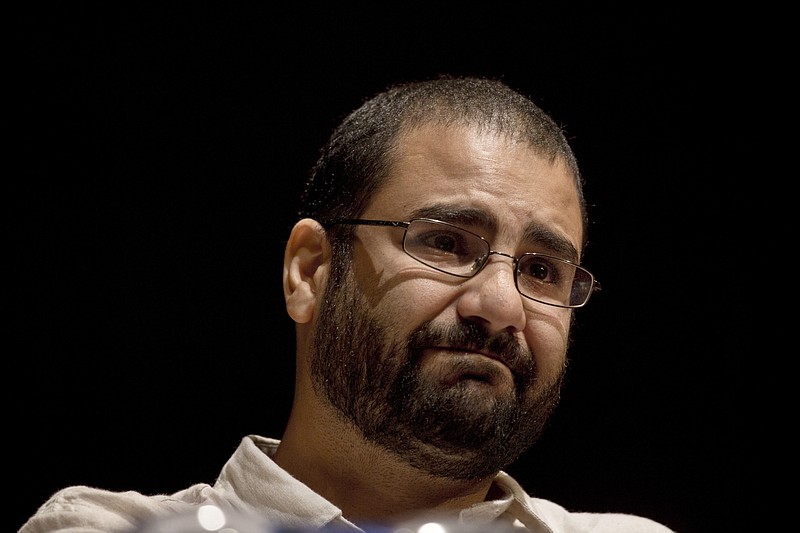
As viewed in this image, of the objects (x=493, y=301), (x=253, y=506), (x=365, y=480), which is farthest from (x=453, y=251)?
(x=253, y=506)

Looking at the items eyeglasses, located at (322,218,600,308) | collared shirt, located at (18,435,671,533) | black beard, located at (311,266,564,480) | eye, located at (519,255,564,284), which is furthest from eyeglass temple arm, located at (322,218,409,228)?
collared shirt, located at (18,435,671,533)

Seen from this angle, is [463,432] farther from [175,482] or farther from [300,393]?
[175,482]

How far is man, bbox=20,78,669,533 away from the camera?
1.54m

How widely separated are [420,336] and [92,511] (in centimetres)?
65

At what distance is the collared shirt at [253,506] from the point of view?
143cm

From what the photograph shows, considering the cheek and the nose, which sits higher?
the nose

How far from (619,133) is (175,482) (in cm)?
166

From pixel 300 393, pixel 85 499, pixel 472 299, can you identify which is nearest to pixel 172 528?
pixel 85 499

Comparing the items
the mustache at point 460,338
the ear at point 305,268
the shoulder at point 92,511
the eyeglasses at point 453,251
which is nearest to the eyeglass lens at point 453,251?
the eyeglasses at point 453,251

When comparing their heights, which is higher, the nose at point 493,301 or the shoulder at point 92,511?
the nose at point 493,301

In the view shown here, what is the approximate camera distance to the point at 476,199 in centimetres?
164

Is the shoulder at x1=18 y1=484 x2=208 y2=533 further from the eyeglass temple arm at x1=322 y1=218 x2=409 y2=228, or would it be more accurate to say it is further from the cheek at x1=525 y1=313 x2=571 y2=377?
the cheek at x1=525 y1=313 x2=571 y2=377

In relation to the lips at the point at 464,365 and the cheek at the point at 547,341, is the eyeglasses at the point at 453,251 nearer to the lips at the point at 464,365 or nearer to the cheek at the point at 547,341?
the cheek at the point at 547,341

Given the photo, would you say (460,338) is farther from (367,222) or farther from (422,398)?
(367,222)
